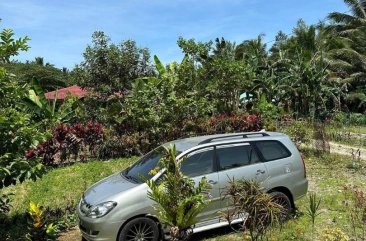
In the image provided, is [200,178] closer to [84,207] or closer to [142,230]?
[142,230]

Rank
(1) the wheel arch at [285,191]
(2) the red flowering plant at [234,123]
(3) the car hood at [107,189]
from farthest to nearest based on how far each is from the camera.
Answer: (2) the red flowering plant at [234,123] → (1) the wheel arch at [285,191] → (3) the car hood at [107,189]

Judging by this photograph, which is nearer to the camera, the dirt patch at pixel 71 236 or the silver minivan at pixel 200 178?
the silver minivan at pixel 200 178

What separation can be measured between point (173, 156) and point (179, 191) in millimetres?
459

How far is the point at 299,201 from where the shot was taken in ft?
31.1

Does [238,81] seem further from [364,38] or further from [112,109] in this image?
[364,38]

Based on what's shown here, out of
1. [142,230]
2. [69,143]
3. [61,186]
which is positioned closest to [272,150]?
[142,230]

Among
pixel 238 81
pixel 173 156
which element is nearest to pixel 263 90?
pixel 238 81

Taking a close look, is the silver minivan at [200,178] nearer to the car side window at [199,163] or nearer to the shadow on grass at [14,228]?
the car side window at [199,163]

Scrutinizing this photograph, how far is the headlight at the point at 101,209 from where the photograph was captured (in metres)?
6.80

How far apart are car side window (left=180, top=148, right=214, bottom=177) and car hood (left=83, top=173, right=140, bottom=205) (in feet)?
3.01

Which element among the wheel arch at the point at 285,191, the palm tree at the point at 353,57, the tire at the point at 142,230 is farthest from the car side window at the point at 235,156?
the palm tree at the point at 353,57

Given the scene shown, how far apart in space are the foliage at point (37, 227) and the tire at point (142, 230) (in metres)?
1.34

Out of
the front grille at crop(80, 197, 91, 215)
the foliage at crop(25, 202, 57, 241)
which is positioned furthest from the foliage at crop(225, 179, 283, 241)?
the foliage at crop(25, 202, 57, 241)

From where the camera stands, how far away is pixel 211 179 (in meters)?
7.42
